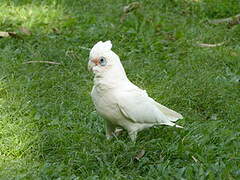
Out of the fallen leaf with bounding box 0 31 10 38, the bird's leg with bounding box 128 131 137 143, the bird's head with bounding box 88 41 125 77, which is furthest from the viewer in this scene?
the fallen leaf with bounding box 0 31 10 38

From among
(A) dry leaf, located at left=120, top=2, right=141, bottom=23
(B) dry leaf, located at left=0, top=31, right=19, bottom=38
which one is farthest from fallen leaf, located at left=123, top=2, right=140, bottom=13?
(B) dry leaf, located at left=0, top=31, right=19, bottom=38

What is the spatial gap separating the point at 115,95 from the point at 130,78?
1921 mm

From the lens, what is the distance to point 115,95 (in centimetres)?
459

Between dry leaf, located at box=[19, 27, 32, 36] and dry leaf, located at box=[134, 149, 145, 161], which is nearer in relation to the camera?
dry leaf, located at box=[134, 149, 145, 161]

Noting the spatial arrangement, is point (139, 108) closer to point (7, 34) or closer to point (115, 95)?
point (115, 95)

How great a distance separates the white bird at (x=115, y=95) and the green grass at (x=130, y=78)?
7.5 inches

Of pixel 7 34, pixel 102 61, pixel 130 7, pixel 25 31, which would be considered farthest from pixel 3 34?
pixel 102 61

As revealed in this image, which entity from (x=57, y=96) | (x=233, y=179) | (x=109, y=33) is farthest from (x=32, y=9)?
(x=233, y=179)

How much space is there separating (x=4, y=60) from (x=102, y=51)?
7.79ft

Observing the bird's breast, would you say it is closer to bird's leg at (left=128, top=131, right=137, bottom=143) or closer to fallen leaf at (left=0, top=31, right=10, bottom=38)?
bird's leg at (left=128, top=131, right=137, bottom=143)

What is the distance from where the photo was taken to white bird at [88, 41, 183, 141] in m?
4.57

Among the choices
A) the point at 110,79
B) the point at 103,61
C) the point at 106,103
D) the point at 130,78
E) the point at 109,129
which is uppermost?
the point at 103,61

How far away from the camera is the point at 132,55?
7113mm

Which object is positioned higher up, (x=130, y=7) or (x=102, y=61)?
(x=102, y=61)
